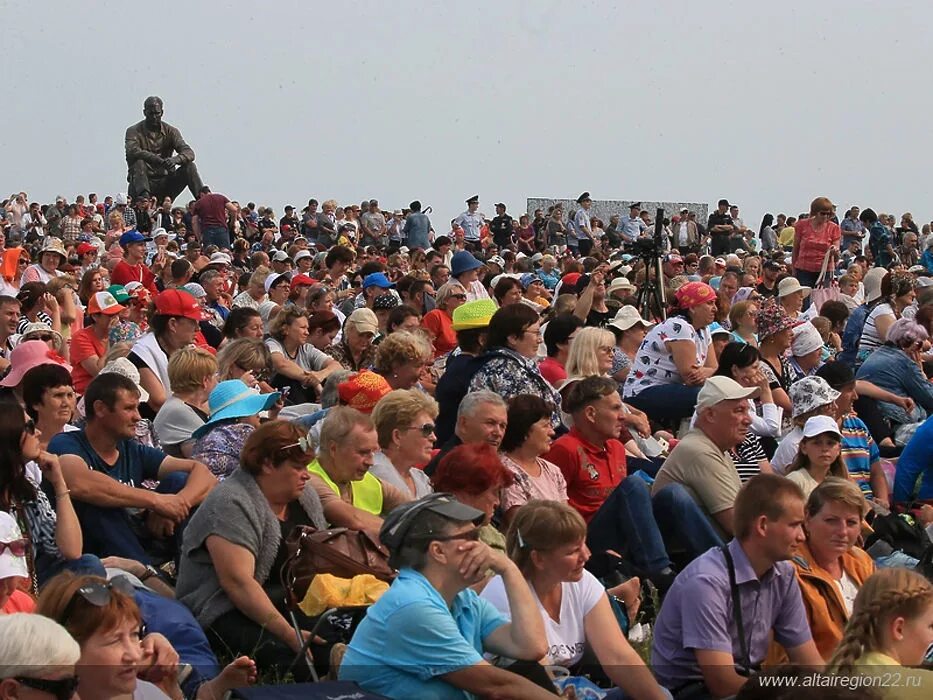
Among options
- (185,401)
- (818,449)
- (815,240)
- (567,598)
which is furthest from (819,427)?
(815,240)

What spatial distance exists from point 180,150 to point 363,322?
16.5 metres

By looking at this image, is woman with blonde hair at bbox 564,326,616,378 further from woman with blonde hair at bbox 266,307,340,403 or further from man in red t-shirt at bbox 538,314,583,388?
woman with blonde hair at bbox 266,307,340,403

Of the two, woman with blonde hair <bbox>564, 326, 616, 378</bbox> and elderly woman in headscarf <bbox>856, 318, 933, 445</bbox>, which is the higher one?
woman with blonde hair <bbox>564, 326, 616, 378</bbox>

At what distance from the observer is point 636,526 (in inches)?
294

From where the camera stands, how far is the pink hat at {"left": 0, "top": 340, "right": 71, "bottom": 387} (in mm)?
7816

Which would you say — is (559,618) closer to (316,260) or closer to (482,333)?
(482,333)

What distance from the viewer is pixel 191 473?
23.0 feet

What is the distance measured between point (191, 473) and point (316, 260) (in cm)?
1234

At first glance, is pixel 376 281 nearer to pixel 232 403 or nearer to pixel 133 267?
pixel 133 267

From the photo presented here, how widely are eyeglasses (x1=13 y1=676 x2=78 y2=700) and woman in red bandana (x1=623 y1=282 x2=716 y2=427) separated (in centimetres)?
689

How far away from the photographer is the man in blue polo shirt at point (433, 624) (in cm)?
475

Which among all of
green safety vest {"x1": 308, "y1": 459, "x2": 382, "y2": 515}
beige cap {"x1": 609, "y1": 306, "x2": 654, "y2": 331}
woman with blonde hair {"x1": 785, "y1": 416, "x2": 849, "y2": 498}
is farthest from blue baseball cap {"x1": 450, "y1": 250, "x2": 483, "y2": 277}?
green safety vest {"x1": 308, "y1": 459, "x2": 382, "y2": 515}

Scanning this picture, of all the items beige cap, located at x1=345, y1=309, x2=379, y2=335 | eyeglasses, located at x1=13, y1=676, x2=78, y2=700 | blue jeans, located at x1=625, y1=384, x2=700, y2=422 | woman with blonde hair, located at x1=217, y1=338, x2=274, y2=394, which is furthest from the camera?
beige cap, located at x1=345, y1=309, x2=379, y2=335

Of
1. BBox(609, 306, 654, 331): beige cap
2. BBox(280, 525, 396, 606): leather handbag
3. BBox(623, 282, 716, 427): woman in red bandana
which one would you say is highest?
BBox(609, 306, 654, 331): beige cap
